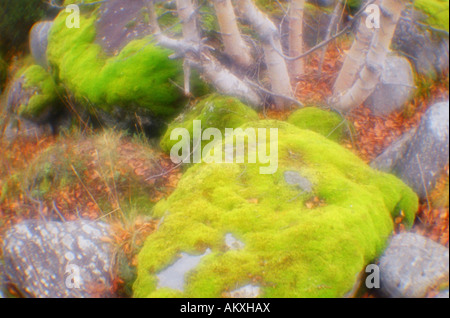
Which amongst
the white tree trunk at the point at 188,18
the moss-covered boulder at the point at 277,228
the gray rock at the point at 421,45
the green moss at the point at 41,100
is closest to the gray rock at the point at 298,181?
the moss-covered boulder at the point at 277,228

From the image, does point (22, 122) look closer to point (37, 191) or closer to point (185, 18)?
point (37, 191)

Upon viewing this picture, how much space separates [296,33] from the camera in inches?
225

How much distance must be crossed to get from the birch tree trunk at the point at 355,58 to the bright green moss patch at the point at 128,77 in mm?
2594

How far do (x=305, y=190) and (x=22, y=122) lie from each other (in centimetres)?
749

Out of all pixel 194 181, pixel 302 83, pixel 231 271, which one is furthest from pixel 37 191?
pixel 302 83

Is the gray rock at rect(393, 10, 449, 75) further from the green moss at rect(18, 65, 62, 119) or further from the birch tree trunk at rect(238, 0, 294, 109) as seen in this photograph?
the green moss at rect(18, 65, 62, 119)

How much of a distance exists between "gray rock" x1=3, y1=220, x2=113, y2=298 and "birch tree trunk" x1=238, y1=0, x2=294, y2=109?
3314 mm

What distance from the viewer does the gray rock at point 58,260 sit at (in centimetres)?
313

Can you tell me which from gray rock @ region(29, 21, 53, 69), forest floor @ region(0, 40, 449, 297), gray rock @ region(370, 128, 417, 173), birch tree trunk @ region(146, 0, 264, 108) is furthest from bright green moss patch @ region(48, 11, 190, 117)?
gray rock @ region(370, 128, 417, 173)

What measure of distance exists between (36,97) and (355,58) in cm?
708

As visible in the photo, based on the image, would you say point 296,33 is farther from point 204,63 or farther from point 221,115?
point 221,115

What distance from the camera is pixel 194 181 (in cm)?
327
